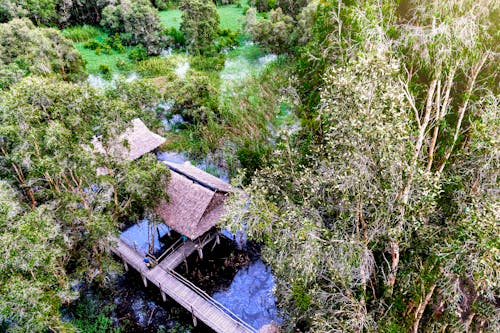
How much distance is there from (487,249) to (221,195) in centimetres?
1256

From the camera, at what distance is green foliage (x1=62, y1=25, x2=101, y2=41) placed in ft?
130

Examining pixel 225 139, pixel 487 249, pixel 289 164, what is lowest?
pixel 225 139

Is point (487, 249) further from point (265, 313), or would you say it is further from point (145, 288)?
point (145, 288)

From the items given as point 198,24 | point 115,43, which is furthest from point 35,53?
point 198,24

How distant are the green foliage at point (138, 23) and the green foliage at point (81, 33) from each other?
3455 mm

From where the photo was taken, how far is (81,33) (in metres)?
40.0

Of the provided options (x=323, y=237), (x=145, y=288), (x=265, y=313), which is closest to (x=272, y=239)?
(x=323, y=237)

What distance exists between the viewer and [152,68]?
33.6 metres

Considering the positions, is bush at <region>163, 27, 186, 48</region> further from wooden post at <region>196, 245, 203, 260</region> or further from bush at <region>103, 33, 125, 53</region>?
wooden post at <region>196, 245, 203, 260</region>

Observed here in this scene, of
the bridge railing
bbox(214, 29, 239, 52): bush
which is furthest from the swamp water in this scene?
bbox(214, 29, 239, 52): bush

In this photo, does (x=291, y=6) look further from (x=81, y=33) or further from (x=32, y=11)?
(x=32, y=11)

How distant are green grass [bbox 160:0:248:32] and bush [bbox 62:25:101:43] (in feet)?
25.8

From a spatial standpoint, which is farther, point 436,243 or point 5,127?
point 5,127

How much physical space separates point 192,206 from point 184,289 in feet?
12.1
